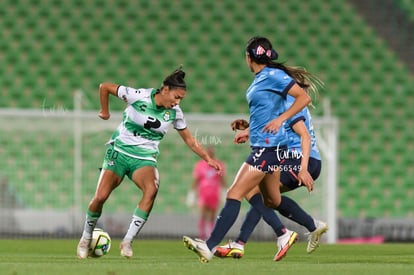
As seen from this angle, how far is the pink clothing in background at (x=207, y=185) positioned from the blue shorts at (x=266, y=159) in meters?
8.96

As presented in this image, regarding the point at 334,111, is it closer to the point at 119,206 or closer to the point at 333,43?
the point at 333,43

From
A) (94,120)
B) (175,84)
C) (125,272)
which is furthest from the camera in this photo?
A: (94,120)

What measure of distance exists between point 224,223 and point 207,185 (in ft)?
32.5

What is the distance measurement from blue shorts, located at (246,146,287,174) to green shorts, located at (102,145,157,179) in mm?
1154

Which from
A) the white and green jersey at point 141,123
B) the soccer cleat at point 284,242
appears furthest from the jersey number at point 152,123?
the soccer cleat at point 284,242

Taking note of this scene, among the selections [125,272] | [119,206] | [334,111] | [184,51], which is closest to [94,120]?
[119,206]

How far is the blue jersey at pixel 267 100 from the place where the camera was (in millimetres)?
8617

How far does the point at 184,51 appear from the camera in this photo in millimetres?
20188

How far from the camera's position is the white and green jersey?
9312 mm

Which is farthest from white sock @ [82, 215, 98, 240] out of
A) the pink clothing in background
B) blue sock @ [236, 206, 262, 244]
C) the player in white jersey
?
the pink clothing in background

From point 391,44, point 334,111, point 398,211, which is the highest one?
point 391,44

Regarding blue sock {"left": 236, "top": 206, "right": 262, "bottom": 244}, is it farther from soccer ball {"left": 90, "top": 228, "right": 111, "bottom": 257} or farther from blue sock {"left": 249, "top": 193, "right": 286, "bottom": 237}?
soccer ball {"left": 90, "top": 228, "right": 111, "bottom": 257}

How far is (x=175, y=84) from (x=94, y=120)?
7.59 m

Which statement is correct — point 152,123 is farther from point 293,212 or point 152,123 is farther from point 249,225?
point 293,212
